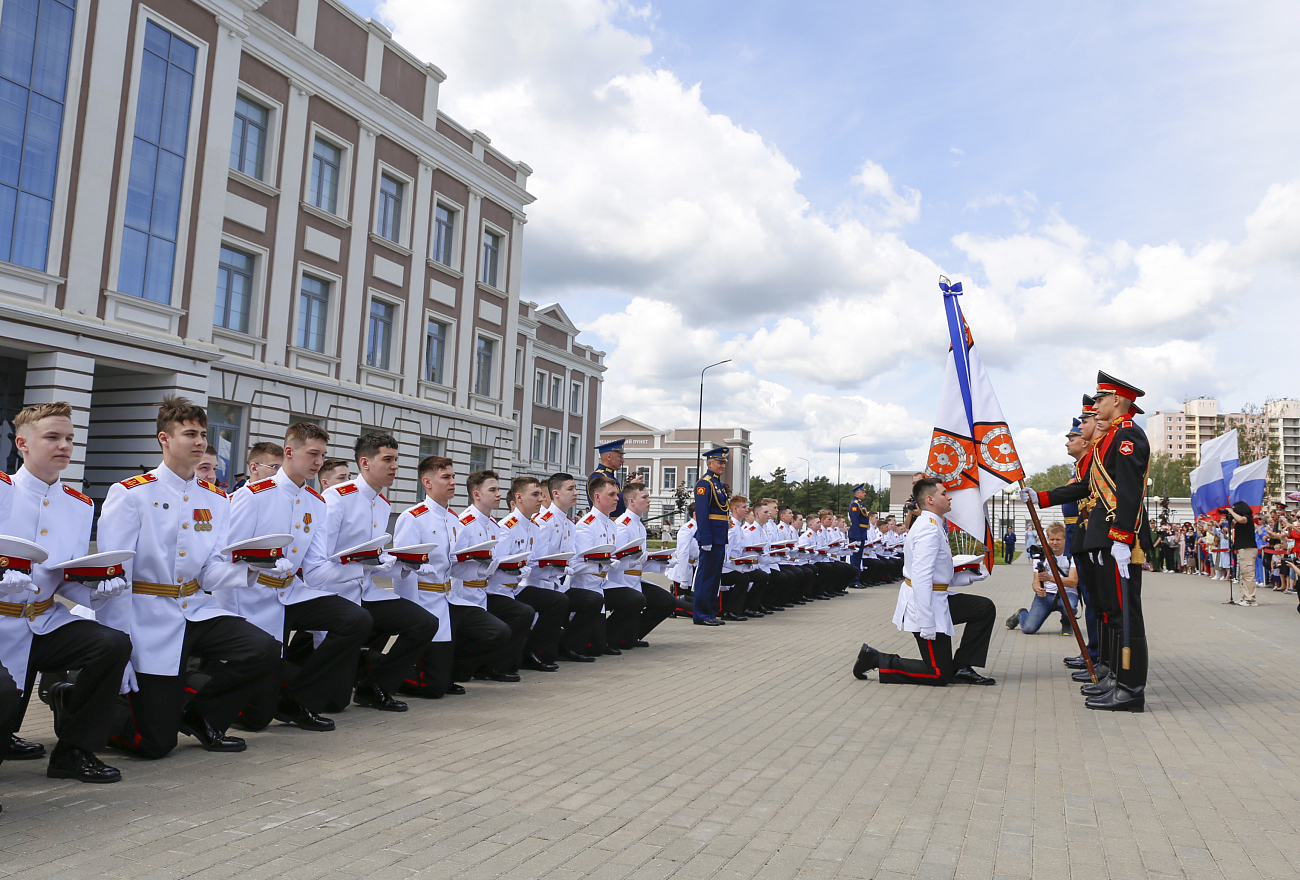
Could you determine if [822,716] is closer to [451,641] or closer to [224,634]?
[451,641]

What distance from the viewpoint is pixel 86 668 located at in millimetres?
4496

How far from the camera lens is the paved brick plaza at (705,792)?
3658 millimetres

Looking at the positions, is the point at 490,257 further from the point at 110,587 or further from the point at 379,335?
the point at 110,587

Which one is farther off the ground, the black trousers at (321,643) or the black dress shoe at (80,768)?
the black trousers at (321,643)

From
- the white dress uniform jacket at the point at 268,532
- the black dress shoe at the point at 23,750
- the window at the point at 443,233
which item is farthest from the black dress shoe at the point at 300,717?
the window at the point at 443,233

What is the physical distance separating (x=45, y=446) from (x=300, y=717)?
2.45 m

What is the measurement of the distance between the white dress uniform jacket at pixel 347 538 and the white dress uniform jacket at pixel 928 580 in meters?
4.50

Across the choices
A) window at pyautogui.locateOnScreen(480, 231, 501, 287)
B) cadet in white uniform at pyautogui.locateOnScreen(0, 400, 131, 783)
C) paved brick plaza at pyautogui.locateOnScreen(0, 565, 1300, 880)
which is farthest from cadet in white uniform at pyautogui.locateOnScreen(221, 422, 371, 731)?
window at pyautogui.locateOnScreen(480, 231, 501, 287)

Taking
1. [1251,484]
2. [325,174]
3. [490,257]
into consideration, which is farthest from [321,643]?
[490,257]

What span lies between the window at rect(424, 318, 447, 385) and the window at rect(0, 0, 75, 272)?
42.6ft

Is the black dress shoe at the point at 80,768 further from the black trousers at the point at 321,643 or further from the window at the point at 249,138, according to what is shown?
the window at the point at 249,138

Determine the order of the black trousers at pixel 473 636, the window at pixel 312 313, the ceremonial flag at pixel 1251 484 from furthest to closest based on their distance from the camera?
1. the window at pixel 312 313
2. the ceremonial flag at pixel 1251 484
3. the black trousers at pixel 473 636

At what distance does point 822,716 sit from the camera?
679 cm

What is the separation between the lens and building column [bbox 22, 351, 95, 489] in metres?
18.0
